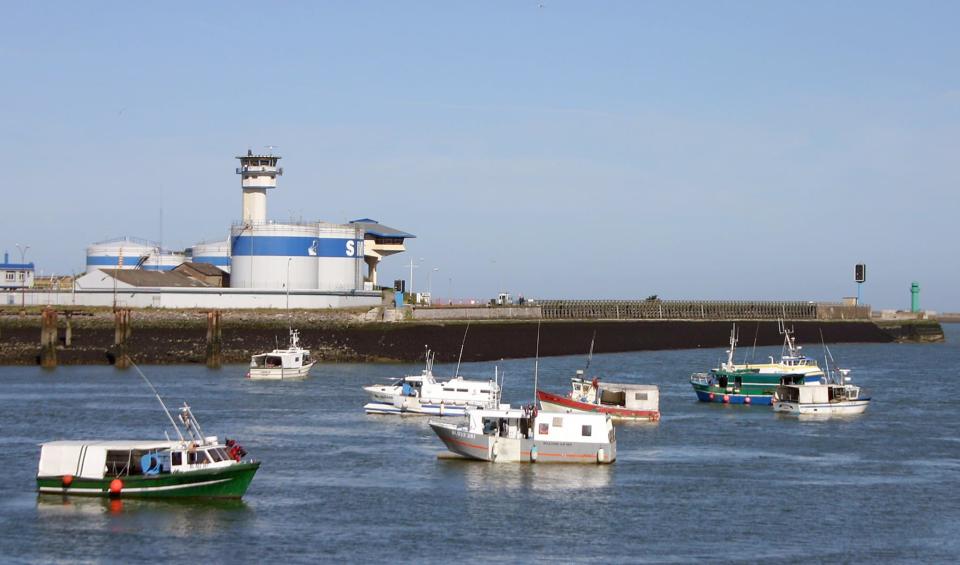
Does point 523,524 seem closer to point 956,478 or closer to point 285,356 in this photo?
point 956,478

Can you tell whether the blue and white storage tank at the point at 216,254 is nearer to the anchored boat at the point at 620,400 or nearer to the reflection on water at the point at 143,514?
the anchored boat at the point at 620,400

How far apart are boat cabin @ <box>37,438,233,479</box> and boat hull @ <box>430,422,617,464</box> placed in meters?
11.5

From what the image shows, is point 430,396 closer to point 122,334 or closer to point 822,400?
point 822,400

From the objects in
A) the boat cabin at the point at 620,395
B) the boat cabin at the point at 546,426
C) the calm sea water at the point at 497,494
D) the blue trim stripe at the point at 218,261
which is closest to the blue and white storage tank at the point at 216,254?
the blue trim stripe at the point at 218,261

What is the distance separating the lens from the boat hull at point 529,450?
48.8 m

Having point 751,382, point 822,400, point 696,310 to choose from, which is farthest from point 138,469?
point 696,310

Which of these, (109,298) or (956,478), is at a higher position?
(109,298)

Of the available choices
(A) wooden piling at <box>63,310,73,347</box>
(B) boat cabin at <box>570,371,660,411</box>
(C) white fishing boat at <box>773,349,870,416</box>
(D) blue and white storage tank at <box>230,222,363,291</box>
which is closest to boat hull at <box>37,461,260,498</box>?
A: (B) boat cabin at <box>570,371,660,411</box>

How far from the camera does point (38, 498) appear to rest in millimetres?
40469

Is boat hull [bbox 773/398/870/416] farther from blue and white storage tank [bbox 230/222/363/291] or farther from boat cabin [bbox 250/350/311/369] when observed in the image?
blue and white storage tank [bbox 230/222/363/291]

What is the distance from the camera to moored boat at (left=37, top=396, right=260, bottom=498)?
40031 millimetres

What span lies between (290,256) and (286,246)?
0.90 meters

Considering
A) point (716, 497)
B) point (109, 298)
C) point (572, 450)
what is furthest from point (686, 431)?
point (109, 298)

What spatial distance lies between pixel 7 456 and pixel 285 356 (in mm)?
36125
